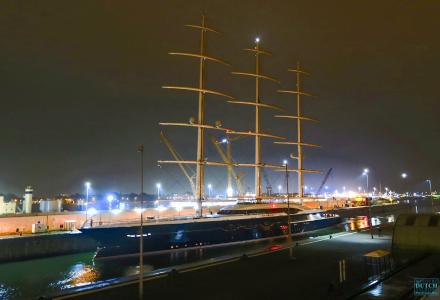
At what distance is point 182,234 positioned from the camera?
3591cm

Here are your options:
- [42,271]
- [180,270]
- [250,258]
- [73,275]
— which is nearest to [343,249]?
[250,258]

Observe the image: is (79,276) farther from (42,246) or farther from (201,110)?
(201,110)

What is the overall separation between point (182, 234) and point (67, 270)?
10.4m

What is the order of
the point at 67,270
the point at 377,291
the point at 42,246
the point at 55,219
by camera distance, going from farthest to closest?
the point at 55,219
the point at 42,246
the point at 67,270
the point at 377,291

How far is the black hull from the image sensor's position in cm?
3316

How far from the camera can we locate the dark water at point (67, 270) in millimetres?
25455

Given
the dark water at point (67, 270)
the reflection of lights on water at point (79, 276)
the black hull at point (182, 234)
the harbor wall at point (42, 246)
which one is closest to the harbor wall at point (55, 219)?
the harbor wall at point (42, 246)

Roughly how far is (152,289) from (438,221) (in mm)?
15209

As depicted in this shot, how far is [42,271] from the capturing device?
31.0 metres

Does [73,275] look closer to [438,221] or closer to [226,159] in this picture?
[438,221]

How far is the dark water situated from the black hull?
3.12ft

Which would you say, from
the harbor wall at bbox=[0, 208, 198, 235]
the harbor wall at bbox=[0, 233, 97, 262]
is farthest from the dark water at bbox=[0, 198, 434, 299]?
the harbor wall at bbox=[0, 208, 198, 235]

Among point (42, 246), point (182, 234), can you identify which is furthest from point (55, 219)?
point (182, 234)

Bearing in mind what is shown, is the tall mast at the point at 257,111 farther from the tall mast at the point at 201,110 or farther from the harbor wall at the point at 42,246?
the harbor wall at the point at 42,246
